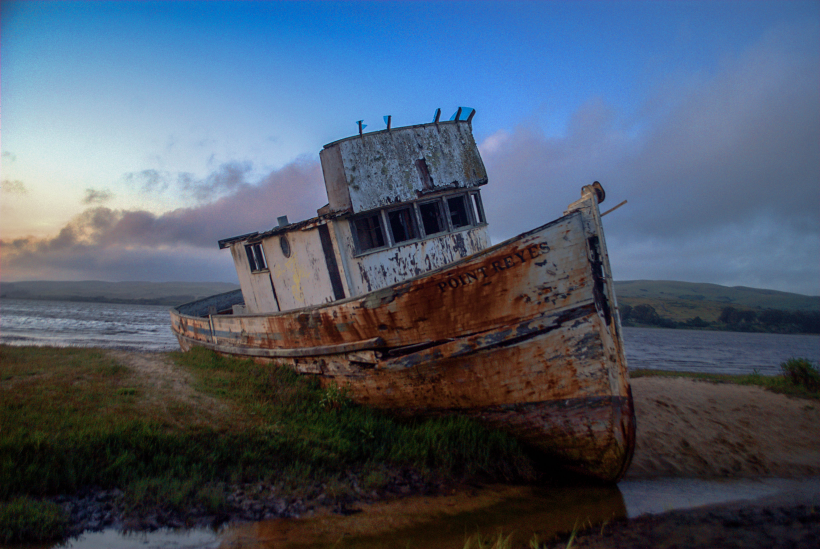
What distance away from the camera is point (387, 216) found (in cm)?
629

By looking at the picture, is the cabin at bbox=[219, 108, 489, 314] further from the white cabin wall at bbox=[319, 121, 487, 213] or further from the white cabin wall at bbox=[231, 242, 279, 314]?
the white cabin wall at bbox=[231, 242, 279, 314]

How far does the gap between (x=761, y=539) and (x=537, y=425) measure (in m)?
1.91

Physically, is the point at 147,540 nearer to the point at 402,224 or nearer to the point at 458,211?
the point at 402,224

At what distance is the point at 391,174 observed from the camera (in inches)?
251

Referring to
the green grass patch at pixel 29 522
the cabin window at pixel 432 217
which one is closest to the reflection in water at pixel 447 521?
the green grass patch at pixel 29 522

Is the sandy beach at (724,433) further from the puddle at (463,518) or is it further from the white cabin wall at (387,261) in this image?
the white cabin wall at (387,261)

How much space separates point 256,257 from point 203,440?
4.36 metres

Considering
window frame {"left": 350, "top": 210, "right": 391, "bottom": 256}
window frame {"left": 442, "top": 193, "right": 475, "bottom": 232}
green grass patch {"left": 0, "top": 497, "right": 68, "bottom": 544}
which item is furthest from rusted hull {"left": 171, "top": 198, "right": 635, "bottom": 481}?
green grass patch {"left": 0, "top": 497, "right": 68, "bottom": 544}

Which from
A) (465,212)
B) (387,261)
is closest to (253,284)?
(387,261)

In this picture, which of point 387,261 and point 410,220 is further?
point 410,220

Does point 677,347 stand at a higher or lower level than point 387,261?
lower

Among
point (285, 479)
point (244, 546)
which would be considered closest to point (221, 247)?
point (285, 479)

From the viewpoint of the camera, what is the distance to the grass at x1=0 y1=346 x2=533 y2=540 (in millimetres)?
3338

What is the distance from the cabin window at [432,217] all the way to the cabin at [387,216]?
16 millimetres
